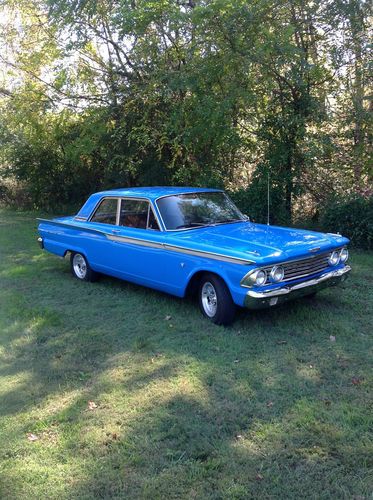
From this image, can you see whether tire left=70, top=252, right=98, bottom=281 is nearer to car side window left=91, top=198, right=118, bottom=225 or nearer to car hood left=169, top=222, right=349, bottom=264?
car side window left=91, top=198, right=118, bottom=225

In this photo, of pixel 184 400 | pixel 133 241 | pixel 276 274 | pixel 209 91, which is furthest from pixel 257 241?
pixel 209 91

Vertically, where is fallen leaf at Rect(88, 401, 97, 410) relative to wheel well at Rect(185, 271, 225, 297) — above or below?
below

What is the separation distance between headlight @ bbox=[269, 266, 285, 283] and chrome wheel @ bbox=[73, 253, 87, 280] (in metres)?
3.52

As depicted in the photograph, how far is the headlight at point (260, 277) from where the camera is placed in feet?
16.2

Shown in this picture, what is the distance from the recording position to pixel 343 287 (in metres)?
6.86

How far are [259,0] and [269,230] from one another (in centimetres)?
535

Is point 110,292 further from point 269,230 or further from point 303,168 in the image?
point 303,168

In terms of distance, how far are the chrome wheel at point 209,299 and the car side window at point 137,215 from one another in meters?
1.13

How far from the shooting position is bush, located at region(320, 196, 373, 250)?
931 centimetres

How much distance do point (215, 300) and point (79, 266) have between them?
314 centimetres

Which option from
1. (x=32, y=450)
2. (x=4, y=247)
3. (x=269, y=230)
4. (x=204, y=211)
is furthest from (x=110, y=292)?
(x=4, y=247)

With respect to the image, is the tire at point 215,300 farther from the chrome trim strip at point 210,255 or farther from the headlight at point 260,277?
the headlight at point 260,277

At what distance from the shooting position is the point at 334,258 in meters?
5.81

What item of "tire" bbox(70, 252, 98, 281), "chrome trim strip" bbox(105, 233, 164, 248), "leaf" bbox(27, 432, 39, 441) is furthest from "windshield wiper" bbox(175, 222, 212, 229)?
"leaf" bbox(27, 432, 39, 441)
